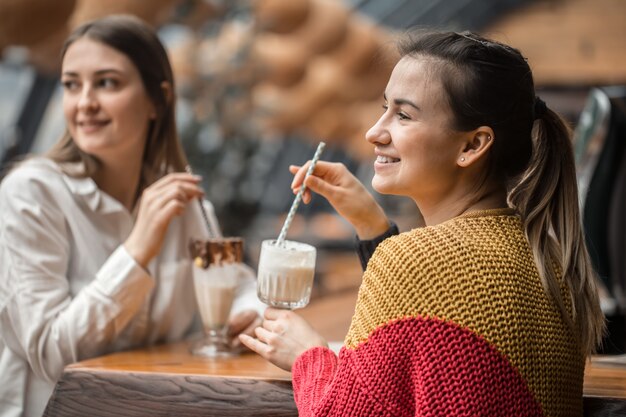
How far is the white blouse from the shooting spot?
6.02 feet

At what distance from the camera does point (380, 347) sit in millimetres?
1261

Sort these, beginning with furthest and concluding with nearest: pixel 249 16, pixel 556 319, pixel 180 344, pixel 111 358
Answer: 1. pixel 249 16
2. pixel 180 344
3. pixel 111 358
4. pixel 556 319

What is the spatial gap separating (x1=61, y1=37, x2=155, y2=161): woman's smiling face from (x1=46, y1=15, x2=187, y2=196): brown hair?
27 mm

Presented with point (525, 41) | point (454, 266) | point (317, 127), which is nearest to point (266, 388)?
point (454, 266)

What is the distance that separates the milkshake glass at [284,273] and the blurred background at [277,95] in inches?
16.4

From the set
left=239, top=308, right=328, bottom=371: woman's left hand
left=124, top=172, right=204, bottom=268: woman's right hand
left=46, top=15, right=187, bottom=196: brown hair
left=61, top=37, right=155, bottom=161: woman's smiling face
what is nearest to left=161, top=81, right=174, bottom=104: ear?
left=46, top=15, right=187, bottom=196: brown hair

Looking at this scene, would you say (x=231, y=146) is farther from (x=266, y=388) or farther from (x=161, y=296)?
(x=266, y=388)

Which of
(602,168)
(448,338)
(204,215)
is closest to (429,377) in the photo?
(448,338)

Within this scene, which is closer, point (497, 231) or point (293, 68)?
point (497, 231)

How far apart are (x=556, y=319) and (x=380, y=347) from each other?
1.03ft

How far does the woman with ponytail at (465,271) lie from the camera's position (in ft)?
4.10

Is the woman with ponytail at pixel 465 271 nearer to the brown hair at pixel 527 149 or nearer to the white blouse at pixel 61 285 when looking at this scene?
the brown hair at pixel 527 149

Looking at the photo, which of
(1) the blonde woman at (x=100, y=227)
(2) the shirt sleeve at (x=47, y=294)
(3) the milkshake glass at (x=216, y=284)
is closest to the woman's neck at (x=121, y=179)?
(1) the blonde woman at (x=100, y=227)

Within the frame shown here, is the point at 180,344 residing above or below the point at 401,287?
below
